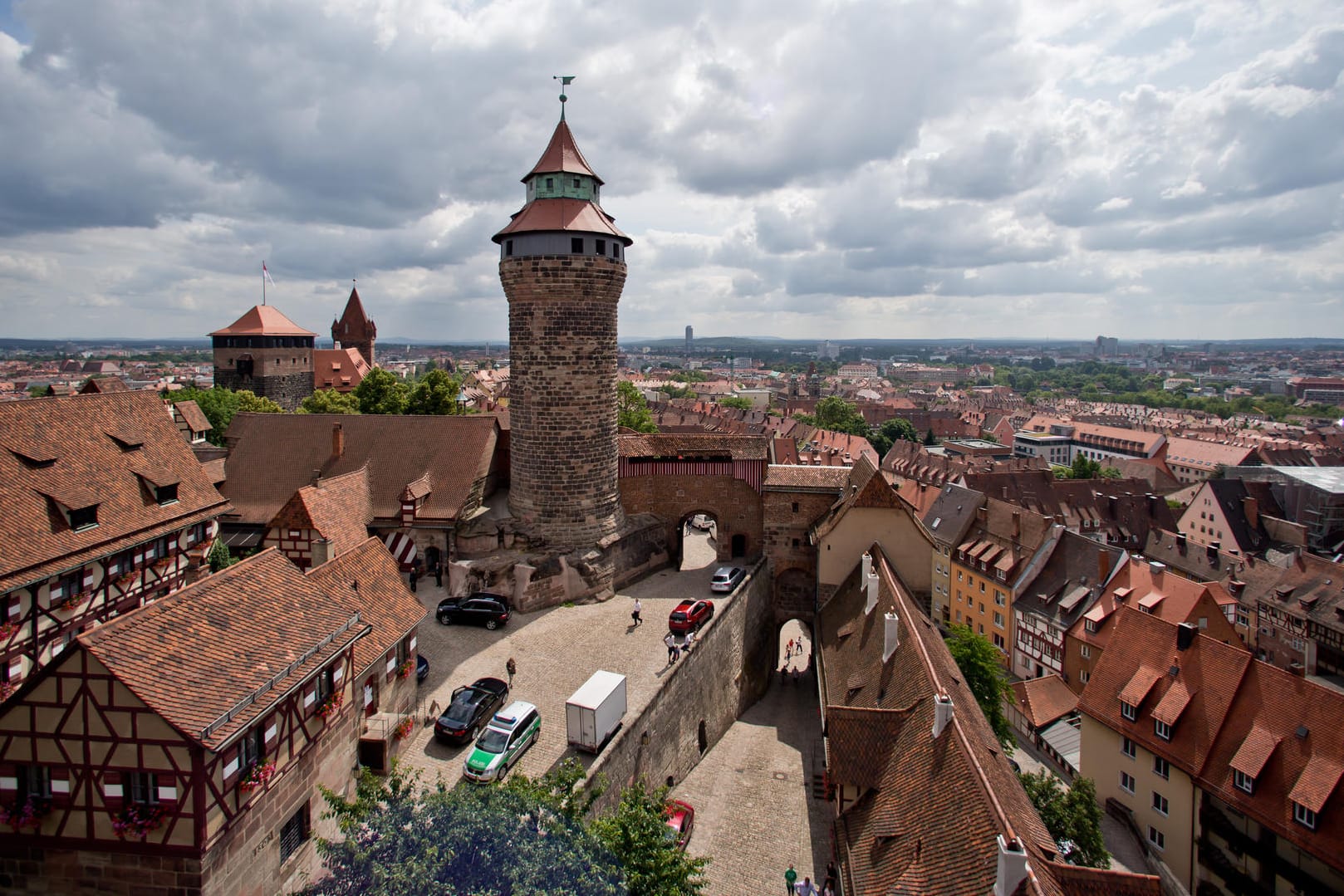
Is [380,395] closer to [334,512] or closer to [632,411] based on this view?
[334,512]

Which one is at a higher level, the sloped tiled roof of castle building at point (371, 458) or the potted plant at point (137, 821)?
the sloped tiled roof of castle building at point (371, 458)

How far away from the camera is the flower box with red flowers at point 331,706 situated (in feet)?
41.2

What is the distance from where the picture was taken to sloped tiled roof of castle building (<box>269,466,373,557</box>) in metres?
20.2

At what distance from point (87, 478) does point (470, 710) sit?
11.0m

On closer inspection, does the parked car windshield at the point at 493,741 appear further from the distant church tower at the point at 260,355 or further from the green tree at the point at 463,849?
the distant church tower at the point at 260,355

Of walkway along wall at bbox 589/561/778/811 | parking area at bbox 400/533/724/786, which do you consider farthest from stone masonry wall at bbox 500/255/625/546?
walkway along wall at bbox 589/561/778/811

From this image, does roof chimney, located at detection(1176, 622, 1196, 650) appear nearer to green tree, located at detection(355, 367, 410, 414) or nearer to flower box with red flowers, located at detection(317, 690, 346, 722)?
flower box with red flowers, located at detection(317, 690, 346, 722)

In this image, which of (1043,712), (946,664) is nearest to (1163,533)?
(1043,712)

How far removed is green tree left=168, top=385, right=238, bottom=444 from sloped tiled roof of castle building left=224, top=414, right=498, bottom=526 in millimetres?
20662

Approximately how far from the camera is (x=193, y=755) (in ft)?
32.0

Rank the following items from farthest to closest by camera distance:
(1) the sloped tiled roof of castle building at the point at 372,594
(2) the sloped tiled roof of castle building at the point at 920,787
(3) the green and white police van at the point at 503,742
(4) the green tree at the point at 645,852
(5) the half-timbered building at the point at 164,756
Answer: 1. (1) the sloped tiled roof of castle building at the point at 372,594
2. (3) the green and white police van at the point at 503,742
3. (2) the sloped tiled roof of castle building at the point at 920,787
4. (4) the green tree at the point at 645,852
5. (5) the half-timbered building at the point at 164,756

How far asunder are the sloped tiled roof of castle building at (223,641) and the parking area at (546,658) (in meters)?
3.40

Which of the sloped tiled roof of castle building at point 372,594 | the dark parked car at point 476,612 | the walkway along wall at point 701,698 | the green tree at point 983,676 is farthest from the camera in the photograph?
the green tree at point 983,676

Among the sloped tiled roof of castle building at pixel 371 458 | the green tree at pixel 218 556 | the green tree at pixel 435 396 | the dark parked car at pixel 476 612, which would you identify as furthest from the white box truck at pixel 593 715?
the green tree at pixel 435 396
